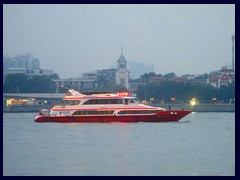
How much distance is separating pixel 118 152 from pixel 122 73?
7420 cm

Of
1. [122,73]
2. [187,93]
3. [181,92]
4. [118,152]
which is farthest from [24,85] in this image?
[118,152]

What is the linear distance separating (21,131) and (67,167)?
11.1 meters

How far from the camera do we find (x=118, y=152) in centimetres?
1736

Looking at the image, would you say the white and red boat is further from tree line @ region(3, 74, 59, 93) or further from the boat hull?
tree line @ region(3, 74, 59, 93)

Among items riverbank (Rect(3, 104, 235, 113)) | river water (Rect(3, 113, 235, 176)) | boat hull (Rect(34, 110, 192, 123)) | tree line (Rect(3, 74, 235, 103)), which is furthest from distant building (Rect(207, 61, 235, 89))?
river water (Rect(3, 113, 235, 176))

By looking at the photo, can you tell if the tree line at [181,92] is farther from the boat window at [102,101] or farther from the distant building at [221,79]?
the boat window at [102,101]

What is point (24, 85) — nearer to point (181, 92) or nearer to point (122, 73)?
point (181, 92)

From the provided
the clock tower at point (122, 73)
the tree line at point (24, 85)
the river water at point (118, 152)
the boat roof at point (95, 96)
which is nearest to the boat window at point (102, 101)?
the boat roof at point (95, 96)

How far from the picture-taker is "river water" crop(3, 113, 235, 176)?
14.0 m

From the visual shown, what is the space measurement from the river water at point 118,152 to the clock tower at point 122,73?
203 ft
